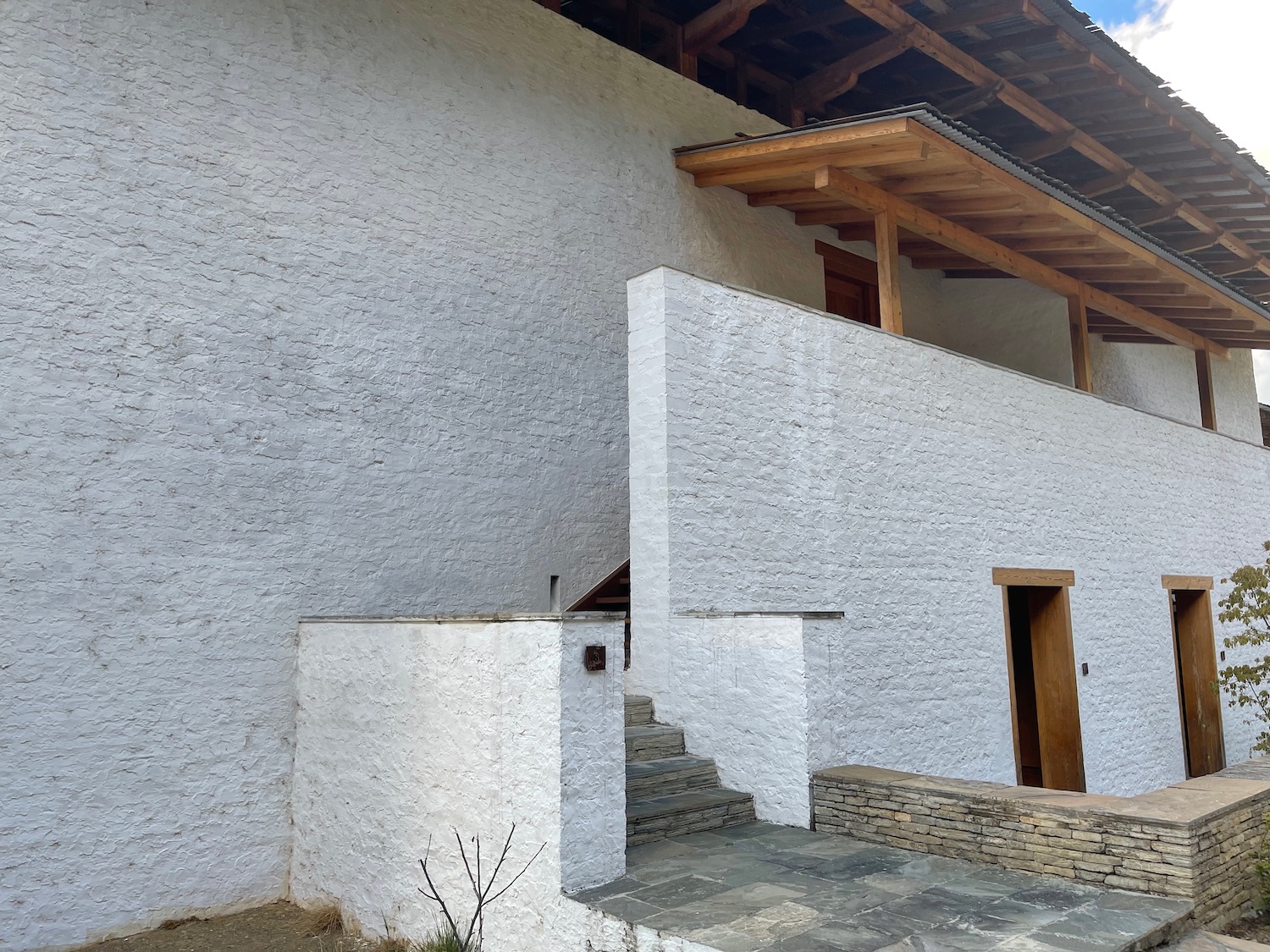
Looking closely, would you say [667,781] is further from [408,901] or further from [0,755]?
[0,755]

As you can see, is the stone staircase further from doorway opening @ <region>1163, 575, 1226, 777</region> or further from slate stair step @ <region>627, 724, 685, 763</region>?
doorway opening @ <region>1163, 575, 1226, 777</region>

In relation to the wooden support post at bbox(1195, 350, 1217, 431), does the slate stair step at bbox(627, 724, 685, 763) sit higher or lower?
lower

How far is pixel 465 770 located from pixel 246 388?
305 centimetres

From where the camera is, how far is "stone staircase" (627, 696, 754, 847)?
17.6 feet

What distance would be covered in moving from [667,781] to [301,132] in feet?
16.5

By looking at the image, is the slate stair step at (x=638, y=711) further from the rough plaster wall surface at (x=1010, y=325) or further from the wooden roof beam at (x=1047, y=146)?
the wooden roof beam at (x=1047, y=146)

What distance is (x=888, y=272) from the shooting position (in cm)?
850

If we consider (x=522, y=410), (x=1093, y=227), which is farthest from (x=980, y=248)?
(x=522, y=410)

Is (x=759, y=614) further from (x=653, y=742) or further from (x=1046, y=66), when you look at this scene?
(x=1046, y=66)

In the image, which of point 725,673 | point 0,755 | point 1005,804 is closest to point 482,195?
point 725,673

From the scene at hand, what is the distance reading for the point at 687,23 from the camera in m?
10.1

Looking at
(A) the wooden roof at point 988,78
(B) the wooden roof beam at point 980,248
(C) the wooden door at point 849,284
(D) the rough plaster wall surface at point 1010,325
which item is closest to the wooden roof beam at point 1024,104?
(A) the wooden roof at point 988,78

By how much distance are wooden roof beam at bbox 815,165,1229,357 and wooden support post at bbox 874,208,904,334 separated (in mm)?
97

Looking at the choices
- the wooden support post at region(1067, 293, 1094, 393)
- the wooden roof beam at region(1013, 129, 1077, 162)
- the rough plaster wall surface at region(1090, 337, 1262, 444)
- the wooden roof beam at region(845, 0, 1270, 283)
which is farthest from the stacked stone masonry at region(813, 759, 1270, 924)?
the rough plaster wall surface at region(1090, 337, 1262, 444)
